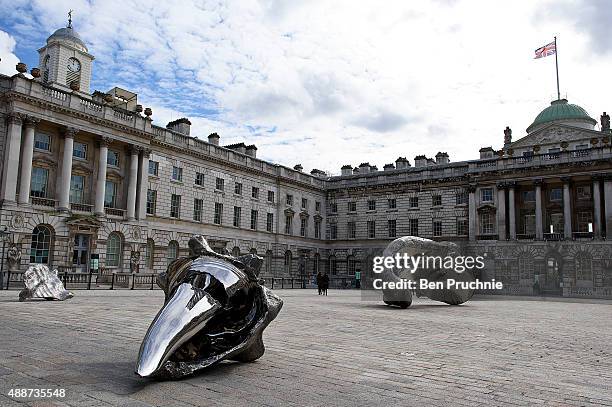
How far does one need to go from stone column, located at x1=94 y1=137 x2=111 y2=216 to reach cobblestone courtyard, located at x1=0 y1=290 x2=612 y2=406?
83.3ft

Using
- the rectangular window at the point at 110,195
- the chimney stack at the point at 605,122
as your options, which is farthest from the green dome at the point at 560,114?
the rectangular window at the point at 110,195

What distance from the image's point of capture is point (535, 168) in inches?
1917

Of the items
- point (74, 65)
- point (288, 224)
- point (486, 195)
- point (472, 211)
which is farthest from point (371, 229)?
point (74, 65)

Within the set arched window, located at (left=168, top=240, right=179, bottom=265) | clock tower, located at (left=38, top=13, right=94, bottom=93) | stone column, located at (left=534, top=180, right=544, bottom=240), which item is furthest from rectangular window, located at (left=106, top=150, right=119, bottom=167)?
stone column, located at (left=534, top=180, right=544, bottom=240)

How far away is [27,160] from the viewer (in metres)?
32.1

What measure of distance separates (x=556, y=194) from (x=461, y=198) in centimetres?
910

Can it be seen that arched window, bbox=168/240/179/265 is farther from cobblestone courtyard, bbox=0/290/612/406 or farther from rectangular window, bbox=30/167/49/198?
cobblestone courtyard, bbox=0/290/612/406

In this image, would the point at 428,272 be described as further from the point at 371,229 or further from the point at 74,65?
the point at 74,65

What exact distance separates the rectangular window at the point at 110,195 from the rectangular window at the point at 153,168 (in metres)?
3.20

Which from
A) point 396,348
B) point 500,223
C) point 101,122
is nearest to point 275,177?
point 101,122

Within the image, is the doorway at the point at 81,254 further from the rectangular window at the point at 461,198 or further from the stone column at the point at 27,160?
the rectangular window at the point at 461,198

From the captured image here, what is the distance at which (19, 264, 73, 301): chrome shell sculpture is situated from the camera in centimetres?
1784

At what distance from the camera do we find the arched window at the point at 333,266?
193 feet

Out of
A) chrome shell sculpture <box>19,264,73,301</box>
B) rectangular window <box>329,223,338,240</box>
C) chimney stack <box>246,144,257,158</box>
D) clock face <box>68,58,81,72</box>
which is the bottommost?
chrome shell sculpture <box>19,264,73,301</box>
